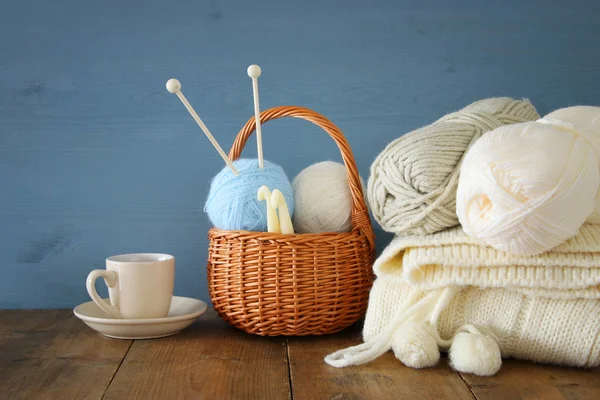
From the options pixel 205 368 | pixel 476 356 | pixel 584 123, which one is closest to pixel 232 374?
pixel 205 368

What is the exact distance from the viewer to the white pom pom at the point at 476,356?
2.50ft

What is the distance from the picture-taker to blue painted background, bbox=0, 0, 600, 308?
1.17 m

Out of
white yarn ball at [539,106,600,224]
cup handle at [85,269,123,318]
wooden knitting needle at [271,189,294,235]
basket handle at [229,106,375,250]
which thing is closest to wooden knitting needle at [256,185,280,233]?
wooden knitting needle at [271,189,294,235]

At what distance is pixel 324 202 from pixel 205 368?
291 millimetres

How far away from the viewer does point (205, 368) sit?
81 centimetres

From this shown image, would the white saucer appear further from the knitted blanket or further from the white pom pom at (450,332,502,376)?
the white pom pom at (450,332,502,376)

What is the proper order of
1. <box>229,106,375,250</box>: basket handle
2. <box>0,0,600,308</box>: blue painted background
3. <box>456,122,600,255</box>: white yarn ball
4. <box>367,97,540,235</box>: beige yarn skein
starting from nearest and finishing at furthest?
1. <box>456,122,600,255</box>: white yarn ball
2. <box>367,97,540,235</box>: beige yarn skein
3. <box>229,106,375,250</box>: basket handle
4. <box>0,0,600,308</box>: blue painted background

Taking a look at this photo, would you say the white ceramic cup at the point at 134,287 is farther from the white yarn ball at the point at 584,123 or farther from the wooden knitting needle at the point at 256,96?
the white yarn ball at the point at 584,123

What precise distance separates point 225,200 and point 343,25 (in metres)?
0.43

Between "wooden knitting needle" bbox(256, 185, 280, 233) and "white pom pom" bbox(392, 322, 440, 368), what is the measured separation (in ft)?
0.75

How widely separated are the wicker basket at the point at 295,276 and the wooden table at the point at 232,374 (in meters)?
0.03

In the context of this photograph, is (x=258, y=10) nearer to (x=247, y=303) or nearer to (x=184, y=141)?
(x=184, y=141)

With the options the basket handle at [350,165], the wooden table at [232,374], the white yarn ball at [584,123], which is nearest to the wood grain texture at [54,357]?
the wooden table at [232,374]

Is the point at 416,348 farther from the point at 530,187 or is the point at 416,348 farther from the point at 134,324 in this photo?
the point at 134,324
